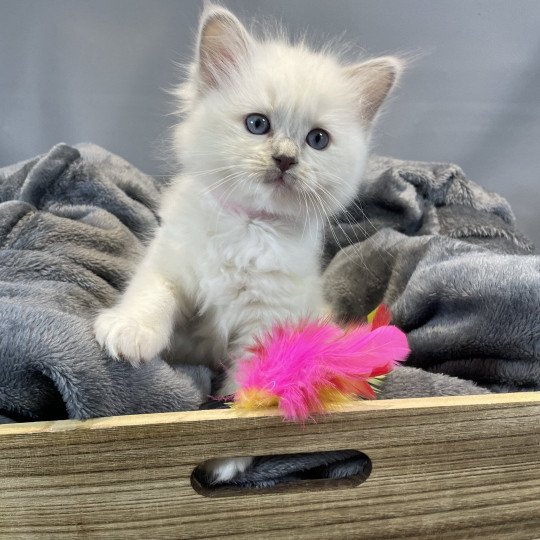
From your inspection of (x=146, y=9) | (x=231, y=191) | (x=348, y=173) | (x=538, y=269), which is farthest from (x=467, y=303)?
(x=146, y=9)

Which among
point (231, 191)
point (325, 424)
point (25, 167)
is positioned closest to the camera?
point (325, 424)

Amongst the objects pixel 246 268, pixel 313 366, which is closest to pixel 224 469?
pixel 313 366

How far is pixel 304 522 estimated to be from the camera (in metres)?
0.81

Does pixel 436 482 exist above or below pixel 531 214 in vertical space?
below

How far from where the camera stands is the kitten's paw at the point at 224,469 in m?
0.79

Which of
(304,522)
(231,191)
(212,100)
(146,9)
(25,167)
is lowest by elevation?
(304,522)

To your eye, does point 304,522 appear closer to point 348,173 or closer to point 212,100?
point 348,173

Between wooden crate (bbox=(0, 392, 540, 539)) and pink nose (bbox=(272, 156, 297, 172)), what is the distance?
45 centimetres

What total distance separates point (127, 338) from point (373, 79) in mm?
828

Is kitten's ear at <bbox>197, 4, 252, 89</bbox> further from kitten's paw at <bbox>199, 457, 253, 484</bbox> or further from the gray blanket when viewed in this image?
kitten's paw at <bbox>199, 457, 253, 484</bbox>


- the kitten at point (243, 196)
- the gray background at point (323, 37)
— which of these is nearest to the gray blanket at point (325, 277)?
the kitten at point (243, 196)

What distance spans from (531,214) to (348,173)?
1.13 metres

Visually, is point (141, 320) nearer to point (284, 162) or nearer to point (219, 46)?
point (284, 162)

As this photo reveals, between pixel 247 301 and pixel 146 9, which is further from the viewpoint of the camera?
pixel 146 9
